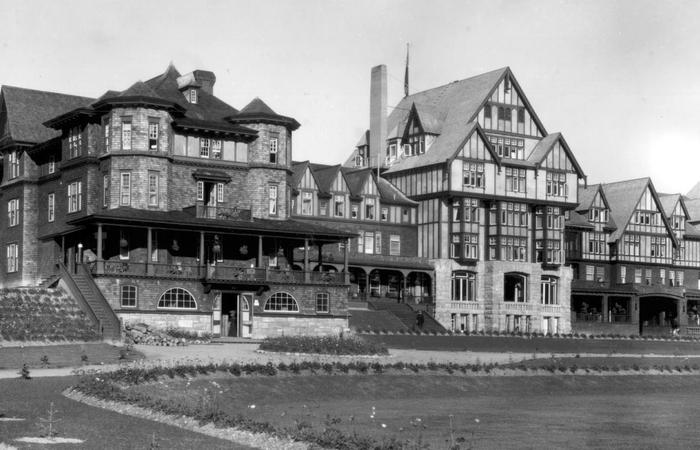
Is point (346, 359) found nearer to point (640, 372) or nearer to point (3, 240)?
point (640, 372)

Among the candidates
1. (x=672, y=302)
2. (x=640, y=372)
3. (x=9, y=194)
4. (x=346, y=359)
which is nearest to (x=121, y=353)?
(x=346, y=359)

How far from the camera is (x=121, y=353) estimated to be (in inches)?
1674

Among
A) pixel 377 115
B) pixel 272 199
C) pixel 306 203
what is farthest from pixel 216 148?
pixel 377 115

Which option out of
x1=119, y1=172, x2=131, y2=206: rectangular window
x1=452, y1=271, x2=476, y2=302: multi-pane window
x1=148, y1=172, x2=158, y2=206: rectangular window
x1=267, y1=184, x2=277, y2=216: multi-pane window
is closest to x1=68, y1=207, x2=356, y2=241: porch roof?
x1=119, y1=172, x2=131, y2=206: rectangular window

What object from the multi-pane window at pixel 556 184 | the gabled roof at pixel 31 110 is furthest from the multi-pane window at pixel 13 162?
the multi-pane window at pixel 556 184

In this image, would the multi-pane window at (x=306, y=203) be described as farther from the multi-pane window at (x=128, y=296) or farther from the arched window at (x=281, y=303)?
the multi-pane window at (x=128, y=296)

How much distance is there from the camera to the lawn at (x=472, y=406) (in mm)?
27156

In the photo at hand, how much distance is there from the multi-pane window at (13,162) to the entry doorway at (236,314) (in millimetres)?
19402

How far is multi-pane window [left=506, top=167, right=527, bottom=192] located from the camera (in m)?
85.9

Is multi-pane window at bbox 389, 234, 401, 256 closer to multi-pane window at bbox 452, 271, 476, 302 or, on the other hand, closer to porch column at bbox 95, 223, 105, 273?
multi-pane window at bbox 452, 271, 476, 302

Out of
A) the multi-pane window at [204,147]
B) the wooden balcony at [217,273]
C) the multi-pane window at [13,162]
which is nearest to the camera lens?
the wooden balcony at [217,273]

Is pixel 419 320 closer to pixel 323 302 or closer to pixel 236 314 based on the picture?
pixel 323 302

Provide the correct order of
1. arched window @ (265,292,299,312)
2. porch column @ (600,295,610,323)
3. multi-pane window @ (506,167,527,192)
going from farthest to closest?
porch column @ (600,295,610,323)
multi-pane window @ (506,167,527,192)
arched window @ (265,292,299,312)

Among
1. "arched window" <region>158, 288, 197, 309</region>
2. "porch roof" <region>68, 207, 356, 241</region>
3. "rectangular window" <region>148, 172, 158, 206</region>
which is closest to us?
"porch roof" <region>68, 207, 356, 241</region>
